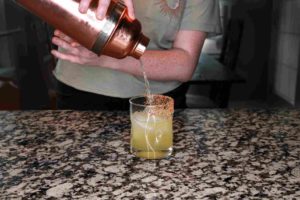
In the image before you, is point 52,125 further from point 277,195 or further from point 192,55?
point 277,195

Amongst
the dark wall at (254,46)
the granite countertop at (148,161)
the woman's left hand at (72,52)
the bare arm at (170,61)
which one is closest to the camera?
the granite countertop at (148,161)

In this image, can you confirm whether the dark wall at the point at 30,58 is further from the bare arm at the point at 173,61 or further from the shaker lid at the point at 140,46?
the shaker lid at the point at 140,46

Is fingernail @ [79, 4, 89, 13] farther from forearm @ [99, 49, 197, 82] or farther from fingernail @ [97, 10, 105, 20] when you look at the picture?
forearm @ [99, 49, 197, 82]

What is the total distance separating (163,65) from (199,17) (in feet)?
0.52

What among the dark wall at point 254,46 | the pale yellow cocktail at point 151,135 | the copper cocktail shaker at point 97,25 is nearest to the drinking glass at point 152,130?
the pale yellow cocktail at point 151,135

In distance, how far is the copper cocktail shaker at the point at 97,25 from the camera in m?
0.76

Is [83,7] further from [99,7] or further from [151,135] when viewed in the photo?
[151,135]

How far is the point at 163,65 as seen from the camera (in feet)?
3.65

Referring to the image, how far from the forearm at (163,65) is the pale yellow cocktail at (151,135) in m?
0.31

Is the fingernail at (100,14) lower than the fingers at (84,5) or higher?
lower

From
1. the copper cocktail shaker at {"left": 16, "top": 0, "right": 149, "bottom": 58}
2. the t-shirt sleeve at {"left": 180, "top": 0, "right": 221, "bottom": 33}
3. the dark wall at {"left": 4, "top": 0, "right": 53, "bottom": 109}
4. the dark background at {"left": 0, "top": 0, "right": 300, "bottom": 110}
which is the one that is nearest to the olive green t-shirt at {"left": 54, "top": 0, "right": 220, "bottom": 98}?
the t-shirt sleeve at {"left": 180, "top": 0, "right": 221, "bottom": 33}

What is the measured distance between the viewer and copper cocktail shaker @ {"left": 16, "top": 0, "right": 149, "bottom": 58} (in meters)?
0.76

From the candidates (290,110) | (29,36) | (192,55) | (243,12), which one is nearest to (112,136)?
(192,55)

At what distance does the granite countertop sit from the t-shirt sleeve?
0.23 meters
